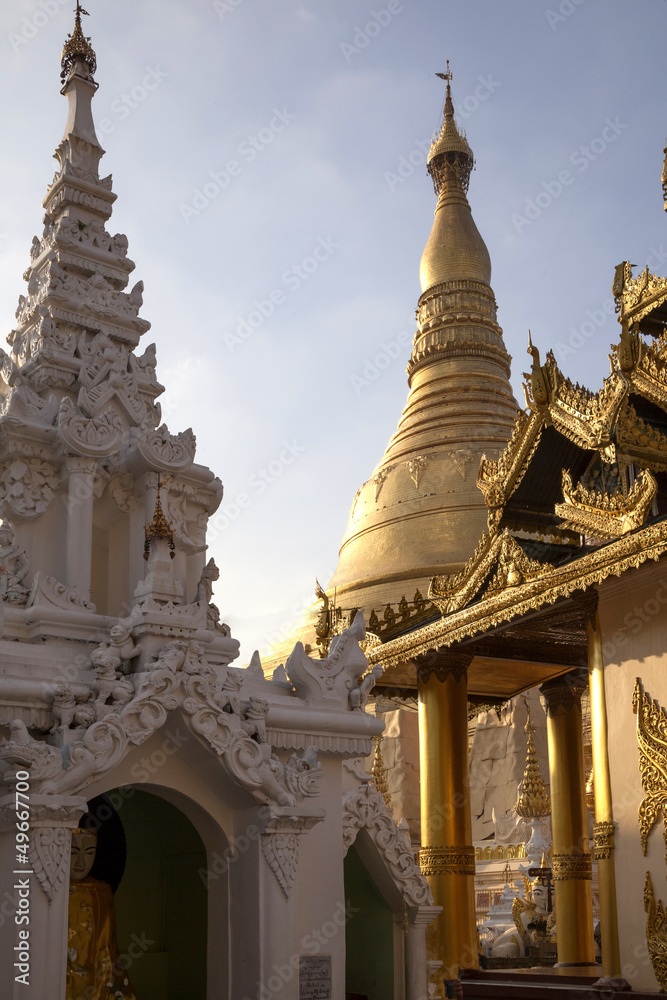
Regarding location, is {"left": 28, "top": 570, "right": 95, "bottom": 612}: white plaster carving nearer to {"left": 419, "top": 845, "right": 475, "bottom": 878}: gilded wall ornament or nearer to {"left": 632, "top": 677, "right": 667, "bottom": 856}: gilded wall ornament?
{"left": 632, "top": 677, "right": 667, "bottom": 856}: gilded wall ornament

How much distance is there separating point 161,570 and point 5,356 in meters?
3.24

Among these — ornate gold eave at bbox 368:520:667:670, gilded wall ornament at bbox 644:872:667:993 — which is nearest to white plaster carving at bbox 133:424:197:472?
ornate gold eave at bbox 368:520:667:670

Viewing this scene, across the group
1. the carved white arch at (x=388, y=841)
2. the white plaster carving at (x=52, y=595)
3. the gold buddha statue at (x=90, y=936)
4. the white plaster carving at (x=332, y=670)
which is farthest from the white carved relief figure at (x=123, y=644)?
the carved white arch at (x=388, y=841)

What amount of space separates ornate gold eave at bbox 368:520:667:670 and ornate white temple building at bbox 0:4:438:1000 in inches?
122

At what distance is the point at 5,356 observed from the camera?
9.63m

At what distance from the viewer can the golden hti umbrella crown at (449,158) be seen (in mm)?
29094

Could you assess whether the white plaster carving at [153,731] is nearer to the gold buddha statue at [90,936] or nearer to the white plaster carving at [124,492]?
the gold buddha statue at [90,936]

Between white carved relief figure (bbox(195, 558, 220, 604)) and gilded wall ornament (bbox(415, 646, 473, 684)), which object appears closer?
white carved relief figure (bbox(195, 558, 220, 604))

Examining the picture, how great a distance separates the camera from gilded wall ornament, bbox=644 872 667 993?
9914 mm

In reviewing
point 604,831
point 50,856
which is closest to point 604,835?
point 604,831

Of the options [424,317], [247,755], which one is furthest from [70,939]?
[424,317]

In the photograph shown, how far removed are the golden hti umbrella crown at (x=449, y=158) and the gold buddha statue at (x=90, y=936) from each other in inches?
969

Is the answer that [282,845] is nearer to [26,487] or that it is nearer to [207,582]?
[207,582]

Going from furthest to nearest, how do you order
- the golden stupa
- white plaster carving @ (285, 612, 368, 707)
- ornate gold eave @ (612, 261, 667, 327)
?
the golden stupa → ornate gold eave @ (612, 261, 667, 327) → white plaster carving @ (285, 612, 368, 707)
